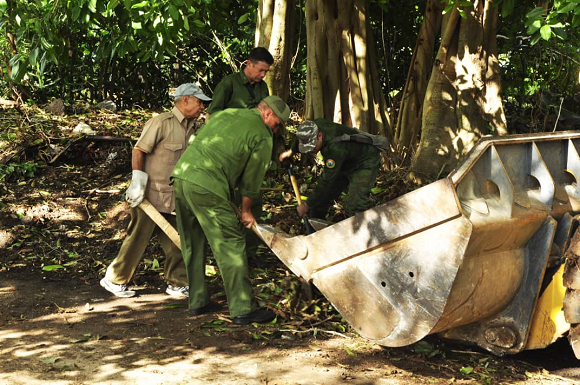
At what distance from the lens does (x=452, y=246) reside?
4.45 m

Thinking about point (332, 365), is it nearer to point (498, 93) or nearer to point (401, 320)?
point (401, 320)

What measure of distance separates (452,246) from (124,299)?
125 inches

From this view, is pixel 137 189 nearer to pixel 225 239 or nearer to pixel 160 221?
pixel 160 221

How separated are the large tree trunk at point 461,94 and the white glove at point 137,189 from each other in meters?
3.82

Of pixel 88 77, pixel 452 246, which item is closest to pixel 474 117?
pixel 452 246

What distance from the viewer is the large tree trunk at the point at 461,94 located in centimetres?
839

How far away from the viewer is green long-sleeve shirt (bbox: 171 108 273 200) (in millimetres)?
5504

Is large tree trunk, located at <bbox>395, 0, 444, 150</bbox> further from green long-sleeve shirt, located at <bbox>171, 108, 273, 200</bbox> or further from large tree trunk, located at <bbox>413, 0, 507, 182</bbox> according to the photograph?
green long-sleeve shirt, located at <bbox>171, 108, 273, 200</bbox>

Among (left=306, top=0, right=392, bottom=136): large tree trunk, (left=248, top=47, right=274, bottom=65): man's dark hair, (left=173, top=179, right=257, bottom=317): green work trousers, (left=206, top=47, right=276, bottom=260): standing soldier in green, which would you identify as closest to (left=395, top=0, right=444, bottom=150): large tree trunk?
(left=306, top=0, right=392, bottom=136): large tree trunk

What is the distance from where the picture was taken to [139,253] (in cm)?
639

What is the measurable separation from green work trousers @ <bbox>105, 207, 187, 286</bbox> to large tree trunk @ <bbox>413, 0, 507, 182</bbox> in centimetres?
349

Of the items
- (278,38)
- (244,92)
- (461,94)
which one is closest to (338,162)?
(244,92)

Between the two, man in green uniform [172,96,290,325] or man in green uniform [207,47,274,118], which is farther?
man in green uniform [207,47,274,118]

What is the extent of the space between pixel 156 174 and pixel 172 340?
1569 mm
